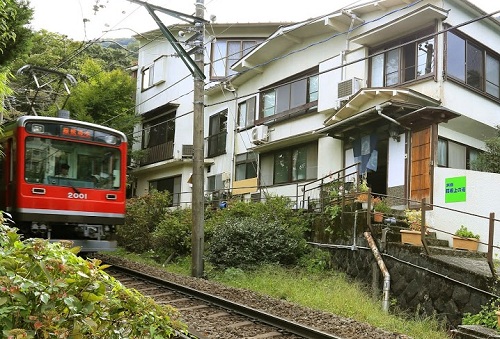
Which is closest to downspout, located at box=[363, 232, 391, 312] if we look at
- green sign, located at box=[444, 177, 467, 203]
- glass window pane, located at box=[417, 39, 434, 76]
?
green sign, located at box=[444, 177, 467, 203]

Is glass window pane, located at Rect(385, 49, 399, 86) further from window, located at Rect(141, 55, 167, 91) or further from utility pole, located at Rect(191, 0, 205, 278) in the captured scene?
window, located at Rect(141, 55, 167, 91)

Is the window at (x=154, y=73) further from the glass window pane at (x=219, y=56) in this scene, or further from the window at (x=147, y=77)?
the glass window pane at (x=219, y=56)

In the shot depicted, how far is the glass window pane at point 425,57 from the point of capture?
1382 cm

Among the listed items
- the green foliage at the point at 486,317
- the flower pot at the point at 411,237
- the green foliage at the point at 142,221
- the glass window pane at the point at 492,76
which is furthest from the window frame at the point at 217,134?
the green foliage at the point at 486,317

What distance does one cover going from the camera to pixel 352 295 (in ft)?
31.9

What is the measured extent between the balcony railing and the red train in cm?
1383

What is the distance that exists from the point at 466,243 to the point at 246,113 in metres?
12.4

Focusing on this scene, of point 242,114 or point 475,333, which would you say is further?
point 242,114

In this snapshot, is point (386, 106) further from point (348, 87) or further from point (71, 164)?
point (71, 164)

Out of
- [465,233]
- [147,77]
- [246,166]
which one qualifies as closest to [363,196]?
[465,233]

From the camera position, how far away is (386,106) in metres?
13.1

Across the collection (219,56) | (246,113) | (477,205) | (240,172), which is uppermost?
(219,56)

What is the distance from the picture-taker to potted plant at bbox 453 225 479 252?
35.2 feet

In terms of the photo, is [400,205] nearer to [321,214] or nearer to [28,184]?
[321,214]
